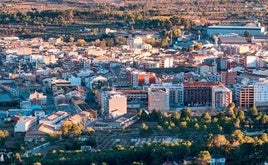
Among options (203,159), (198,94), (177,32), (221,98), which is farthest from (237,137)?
(177,32)

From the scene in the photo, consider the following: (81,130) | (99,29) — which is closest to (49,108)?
(81,130)

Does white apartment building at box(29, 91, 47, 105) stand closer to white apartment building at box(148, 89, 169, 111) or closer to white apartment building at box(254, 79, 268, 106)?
white apartment building at box(148, 89, 169, 111)

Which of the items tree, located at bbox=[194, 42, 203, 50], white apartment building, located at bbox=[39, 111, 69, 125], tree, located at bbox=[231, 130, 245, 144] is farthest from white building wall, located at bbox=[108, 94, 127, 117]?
tree, located at bbox=[194, 42, 203, 50]

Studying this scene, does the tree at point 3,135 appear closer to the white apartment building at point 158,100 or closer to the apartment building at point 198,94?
the white apartment building at point 158,100

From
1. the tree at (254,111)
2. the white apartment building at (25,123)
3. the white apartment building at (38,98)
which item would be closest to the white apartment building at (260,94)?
the tree at (254,111)

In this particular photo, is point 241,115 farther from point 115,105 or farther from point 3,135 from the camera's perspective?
point 3,135

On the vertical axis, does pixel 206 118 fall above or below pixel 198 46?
above

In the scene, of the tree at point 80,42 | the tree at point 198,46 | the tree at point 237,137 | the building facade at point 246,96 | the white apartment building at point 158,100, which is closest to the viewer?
the tree at point 237,137

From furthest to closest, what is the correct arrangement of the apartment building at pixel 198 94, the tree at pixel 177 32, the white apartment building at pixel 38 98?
1. the tree at pixel 177 32
2. the white apartment building at pixel 38 98
3. the apartment building at pixel 198 94

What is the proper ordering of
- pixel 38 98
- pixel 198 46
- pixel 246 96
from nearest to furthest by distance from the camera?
1. pixel 246 96
2. pixel 38 98
3. pixel 198 46
